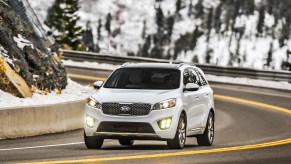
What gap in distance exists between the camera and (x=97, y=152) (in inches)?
553

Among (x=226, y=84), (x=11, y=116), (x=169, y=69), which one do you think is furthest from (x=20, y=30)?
(x=226, y=84)

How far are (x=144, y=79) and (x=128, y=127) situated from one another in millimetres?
1487

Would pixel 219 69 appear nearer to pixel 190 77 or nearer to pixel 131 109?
pixel 190 77

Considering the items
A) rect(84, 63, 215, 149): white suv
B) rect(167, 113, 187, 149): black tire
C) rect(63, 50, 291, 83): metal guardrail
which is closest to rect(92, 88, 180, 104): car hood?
rect(84, 63, 215, 149): white suv

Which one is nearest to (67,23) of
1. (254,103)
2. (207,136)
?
(254,103)

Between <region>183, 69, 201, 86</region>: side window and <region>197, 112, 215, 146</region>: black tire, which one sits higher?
<region>183, 69, 201, 86</region>: side window

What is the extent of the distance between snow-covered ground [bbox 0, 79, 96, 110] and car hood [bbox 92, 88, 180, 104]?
14.2 feet

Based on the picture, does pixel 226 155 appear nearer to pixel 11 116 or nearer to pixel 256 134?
pixel 11 116

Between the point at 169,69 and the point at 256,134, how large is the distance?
642 centimetres

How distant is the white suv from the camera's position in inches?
553

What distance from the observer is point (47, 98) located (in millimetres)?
23234

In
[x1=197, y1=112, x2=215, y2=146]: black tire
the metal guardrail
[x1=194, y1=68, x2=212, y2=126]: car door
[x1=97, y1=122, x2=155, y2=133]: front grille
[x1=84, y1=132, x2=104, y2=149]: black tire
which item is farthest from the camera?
the metal guardrail

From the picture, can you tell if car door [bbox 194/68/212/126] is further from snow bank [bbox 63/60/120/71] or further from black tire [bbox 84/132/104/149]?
snow bank [bbox 63/60/120/71]

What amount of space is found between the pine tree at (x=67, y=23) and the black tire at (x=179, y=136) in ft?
266
